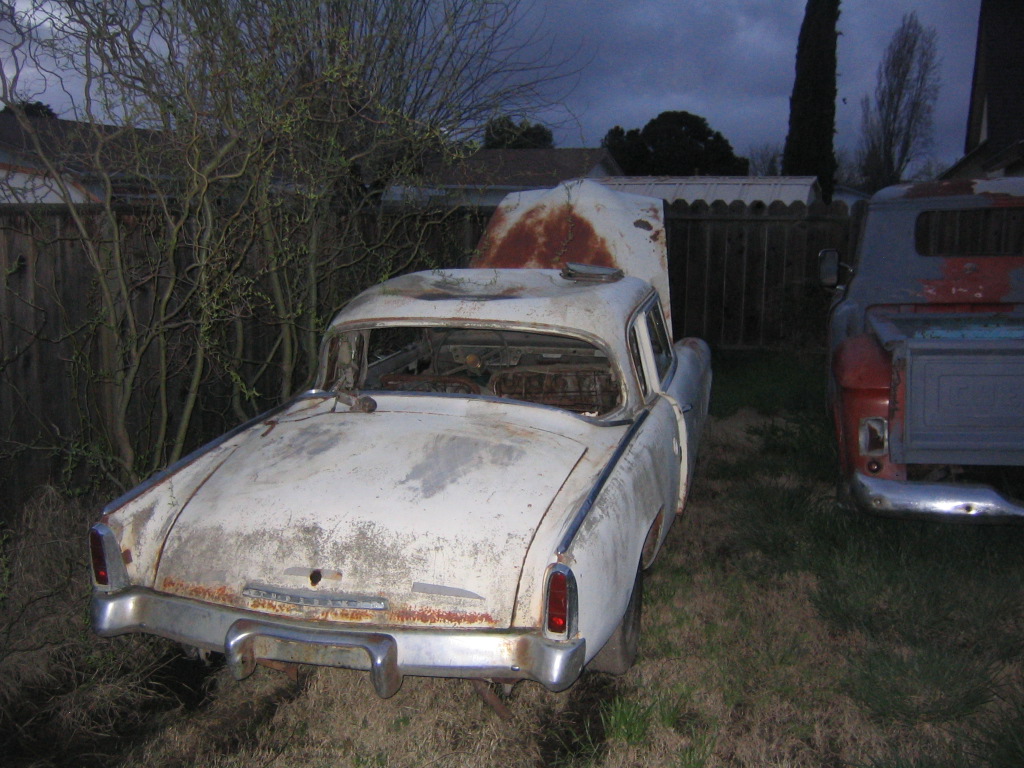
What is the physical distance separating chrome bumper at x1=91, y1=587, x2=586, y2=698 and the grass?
0.48 m

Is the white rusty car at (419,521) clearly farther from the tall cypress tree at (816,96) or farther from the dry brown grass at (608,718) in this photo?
the tall cypress tree at (816,96)

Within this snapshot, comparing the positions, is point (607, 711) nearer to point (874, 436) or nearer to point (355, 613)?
point (355, 613)

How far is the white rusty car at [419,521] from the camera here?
2.67m

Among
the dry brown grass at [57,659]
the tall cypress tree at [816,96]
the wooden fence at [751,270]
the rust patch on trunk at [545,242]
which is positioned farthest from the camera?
the tall cypress tree at [816,96]

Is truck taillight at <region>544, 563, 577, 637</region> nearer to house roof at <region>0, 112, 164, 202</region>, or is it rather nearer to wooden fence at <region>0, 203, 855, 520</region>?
wooden fence at <region>0, 203, 855, 520</region>

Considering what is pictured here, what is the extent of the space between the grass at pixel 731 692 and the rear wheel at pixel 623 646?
12cm

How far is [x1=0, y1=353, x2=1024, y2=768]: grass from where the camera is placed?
293cm

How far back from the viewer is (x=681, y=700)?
322 centimetres

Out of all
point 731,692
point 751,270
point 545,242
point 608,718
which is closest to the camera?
point 608,718

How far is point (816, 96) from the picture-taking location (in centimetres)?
2870

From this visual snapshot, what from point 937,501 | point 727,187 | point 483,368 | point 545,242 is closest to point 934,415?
point 937,501

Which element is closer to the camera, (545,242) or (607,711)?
(607,711)

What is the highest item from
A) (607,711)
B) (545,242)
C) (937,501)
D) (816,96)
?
(816,96)

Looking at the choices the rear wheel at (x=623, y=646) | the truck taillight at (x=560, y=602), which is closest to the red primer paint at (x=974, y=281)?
the rear wheel at (x=623, y=646)
